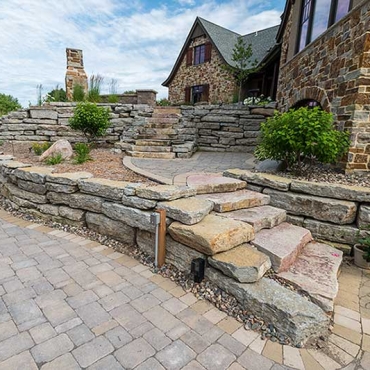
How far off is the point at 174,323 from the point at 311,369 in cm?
85

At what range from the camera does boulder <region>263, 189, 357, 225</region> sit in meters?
2.73

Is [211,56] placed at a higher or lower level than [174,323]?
higher

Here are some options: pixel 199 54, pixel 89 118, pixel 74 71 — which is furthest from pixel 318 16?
pixel 199 54

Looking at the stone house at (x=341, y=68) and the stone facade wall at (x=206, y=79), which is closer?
the stone house at (x=341, y=68)

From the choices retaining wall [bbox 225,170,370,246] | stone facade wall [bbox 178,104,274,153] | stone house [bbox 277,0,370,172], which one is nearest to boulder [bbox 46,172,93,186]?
retaining wall [bbox 225,170,370,246]

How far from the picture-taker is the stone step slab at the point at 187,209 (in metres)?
2.21

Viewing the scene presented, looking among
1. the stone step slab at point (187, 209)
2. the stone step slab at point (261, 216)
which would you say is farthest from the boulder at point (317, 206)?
the stone step slab at point (187, 209)

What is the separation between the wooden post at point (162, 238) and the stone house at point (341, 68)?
292cm

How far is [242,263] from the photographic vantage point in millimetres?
1893

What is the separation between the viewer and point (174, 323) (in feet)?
5.48

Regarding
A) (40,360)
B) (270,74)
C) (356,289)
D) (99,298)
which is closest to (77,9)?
(99,298)

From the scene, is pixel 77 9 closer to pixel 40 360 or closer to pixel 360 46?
pixel 360 46

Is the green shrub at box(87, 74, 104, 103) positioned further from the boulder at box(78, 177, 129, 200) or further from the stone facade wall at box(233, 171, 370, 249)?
the stone facade wall at box(233, 171, 370, 249)

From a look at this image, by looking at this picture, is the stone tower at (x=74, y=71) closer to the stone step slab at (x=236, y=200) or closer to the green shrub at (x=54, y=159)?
the green shrub at (x=54, y=159)
